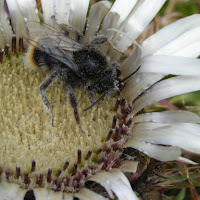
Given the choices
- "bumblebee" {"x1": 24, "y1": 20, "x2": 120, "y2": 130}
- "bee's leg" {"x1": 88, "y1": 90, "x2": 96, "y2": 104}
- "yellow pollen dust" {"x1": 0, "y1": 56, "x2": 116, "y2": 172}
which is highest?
"bumblebee" {"x1": 24, "y1": 20, "x2": 120, "y2": 130}

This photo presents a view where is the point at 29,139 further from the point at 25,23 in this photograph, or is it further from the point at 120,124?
the point at 25,23

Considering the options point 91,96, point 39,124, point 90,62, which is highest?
point 90,62

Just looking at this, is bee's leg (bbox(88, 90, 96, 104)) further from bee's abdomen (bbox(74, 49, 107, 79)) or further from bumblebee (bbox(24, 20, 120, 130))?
bee's abdomen (bbox(74, 49, 107, 79))

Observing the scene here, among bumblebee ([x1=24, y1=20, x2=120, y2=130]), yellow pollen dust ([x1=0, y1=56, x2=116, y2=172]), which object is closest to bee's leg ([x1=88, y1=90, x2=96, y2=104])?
bumblebee ([x1=24, y1=20, x2=120, y2=130])

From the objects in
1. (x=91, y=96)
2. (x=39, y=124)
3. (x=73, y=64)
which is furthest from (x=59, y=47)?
(x=39, y=124)

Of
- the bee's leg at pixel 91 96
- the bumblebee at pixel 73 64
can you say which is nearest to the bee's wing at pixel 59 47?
the bumblebee at pixel 73 64

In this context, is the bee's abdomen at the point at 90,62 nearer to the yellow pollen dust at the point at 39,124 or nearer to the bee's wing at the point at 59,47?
the bee's wing at the point at 59,47

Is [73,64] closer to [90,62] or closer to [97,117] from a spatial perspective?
[90,62]

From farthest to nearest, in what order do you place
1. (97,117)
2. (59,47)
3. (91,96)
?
(97,117) → (91,96) → (59,47)
